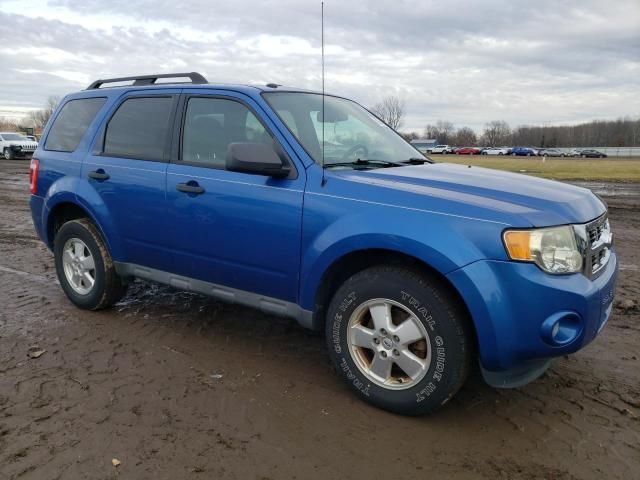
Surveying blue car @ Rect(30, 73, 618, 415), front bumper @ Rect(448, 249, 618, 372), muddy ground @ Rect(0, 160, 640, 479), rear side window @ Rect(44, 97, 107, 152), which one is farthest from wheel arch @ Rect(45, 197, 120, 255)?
front bumper @ Rect(448, 249, 618, 372)

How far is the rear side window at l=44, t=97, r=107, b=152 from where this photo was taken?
4.92m

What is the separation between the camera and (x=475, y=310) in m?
2.81

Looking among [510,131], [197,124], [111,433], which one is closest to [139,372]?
[111,433]

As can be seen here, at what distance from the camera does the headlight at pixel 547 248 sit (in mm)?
2758

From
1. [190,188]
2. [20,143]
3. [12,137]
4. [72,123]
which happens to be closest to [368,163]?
[190,188]

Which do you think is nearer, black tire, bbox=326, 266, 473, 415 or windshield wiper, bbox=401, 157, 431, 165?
black tire, bbox=326, 266, 473, 415

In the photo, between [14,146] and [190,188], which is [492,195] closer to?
[190,188]

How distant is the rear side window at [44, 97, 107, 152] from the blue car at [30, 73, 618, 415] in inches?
1.6

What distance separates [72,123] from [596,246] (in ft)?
14.8

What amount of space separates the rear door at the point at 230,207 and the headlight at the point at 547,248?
128 centimetres

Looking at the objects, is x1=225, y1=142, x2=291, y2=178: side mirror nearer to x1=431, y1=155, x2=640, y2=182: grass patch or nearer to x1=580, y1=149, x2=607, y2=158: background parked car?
x1=431, y1=155, x2=640, y2=182: grass patch

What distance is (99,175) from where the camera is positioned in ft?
14.9

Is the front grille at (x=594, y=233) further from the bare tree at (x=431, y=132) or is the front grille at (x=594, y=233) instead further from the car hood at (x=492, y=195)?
the bare tree at (x=431, y=132)

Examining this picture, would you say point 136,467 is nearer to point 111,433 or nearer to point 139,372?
point 111,433
